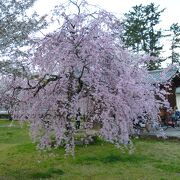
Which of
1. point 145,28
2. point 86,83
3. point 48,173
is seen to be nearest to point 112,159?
point 48,173

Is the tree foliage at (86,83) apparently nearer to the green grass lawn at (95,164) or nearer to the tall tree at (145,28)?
the green grass lawn at (95,164)

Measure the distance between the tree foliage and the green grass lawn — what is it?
1400 millimetres

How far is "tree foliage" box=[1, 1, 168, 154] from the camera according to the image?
7.84 meters

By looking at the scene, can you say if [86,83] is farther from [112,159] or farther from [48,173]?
[112,159]

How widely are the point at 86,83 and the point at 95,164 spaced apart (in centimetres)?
376

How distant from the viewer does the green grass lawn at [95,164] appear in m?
9.60

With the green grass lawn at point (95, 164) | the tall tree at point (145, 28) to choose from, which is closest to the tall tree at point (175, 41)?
the tall tree at point (145, 28)

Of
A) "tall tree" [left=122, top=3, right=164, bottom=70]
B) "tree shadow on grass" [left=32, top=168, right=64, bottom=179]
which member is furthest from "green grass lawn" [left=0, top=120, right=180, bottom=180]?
"tall tree" [left=122, top=3, right=164, bottom=70]

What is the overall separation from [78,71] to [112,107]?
1114mm

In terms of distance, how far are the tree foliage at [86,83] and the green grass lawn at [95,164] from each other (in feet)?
4.59

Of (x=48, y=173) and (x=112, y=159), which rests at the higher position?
(x=112, y=159)

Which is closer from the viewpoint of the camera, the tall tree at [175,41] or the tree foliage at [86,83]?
the tree foliage at [86,83]

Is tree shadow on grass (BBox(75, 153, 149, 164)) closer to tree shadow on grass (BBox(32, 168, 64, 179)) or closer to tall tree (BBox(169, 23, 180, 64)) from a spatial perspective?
tree shadow on grass (BBox(32, 168, 64, 179))

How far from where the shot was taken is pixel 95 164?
36.6ft
